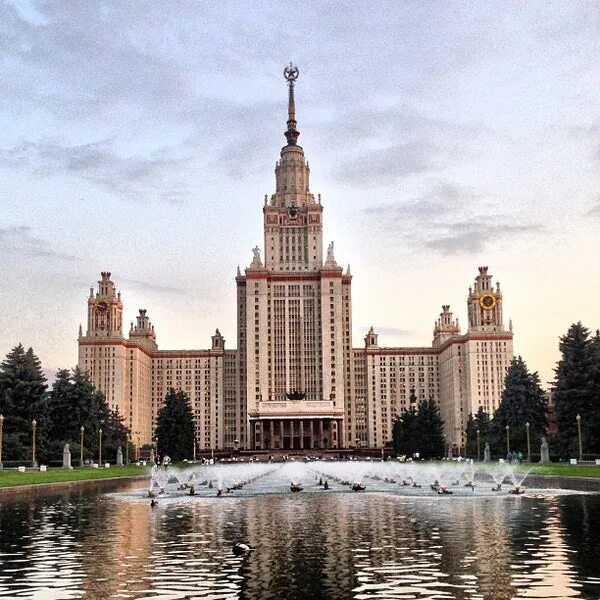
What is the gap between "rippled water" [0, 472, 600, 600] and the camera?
1730cm

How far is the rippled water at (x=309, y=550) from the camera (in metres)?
17.3

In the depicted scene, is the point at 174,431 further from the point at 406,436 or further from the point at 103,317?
the point at 103,317

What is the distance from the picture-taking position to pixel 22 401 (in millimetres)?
84125

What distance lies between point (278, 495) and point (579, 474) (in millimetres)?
25076

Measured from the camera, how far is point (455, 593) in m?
16.5

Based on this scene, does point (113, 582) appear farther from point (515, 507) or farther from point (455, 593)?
point (515, 507)

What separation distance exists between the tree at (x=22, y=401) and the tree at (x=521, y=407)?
183 ft

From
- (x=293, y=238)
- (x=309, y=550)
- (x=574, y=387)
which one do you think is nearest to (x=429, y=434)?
(x=574, y=387)

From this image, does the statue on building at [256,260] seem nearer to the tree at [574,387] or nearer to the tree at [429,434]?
the tree at [429,434]

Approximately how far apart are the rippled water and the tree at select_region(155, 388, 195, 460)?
9095 centimetres

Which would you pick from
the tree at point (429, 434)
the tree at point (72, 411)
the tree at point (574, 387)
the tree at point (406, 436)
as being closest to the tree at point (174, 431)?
the tree at point (72, 411)

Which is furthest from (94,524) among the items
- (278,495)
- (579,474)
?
(579,474)

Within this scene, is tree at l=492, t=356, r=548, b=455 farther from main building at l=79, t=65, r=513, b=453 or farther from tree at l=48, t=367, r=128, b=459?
main building at l=79, t=65, r=513, b=453

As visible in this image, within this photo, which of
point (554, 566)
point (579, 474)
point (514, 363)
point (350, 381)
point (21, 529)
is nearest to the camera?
point (554, 566)
